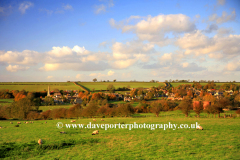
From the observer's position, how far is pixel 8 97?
115 metres

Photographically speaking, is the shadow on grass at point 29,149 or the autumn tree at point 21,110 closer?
the shadow on grass at point 29,149

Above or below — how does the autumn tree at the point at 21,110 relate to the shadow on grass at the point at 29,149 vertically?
below

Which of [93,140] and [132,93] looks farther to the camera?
[132,93]

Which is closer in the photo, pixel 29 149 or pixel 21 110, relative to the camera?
pixel 29 149

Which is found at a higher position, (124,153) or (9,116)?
(124,153)

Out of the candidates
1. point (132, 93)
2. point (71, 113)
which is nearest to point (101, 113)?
point (71, 113)

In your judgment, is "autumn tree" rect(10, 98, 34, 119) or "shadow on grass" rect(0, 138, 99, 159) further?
"autumn tree" rect(10, 98, 34, 119)

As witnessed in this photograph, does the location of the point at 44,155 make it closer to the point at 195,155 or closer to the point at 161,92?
the point at 195,155

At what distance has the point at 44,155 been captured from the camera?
45.3 feet

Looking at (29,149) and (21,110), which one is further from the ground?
(29,149)

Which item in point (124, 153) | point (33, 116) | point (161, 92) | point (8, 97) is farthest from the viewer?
point (161, 92)

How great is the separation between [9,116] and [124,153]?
189 ft

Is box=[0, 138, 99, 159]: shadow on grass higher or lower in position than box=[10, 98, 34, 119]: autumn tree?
higher

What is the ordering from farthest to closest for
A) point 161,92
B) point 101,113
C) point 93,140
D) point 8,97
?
point 161,92
point 8,97
point 101,113
point 93,140
